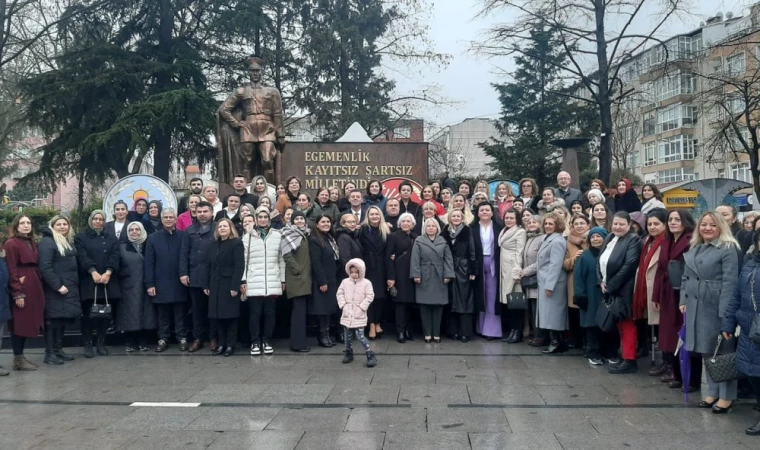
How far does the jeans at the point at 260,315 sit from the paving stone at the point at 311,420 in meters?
2.89

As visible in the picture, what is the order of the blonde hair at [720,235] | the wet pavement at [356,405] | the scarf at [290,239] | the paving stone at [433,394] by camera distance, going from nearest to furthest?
the wet pavement at [356,405] → the blonde hair at [720,235] → the paving stone at [433,394] → the scarf at [290,239]

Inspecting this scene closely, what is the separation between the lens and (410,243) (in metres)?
9.78

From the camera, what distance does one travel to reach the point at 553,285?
880 cm

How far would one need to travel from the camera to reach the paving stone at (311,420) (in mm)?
5781

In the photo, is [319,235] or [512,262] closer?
[319,235]

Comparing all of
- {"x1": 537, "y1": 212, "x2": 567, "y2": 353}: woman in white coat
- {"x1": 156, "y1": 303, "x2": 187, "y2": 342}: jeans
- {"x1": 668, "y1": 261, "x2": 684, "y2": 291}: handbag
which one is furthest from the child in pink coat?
{"x1": 668, "y1": 261, "x2": 684, "y2": 291}: handbag

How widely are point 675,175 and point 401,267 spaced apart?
167ft

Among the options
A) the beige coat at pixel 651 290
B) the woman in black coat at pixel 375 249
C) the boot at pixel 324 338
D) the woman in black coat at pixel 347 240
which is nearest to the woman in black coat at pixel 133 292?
the boot at pixel 324 338

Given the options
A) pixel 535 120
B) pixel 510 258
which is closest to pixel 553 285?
pixel 510 258

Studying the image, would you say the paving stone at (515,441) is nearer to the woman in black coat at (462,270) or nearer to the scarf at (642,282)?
the scarf at (642,282)

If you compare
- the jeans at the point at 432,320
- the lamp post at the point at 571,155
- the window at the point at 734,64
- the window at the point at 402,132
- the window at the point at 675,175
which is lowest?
the jeans at the point at 432,320

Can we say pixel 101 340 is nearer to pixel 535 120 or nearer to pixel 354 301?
pixel 354 301

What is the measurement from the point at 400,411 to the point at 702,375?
10.4ft

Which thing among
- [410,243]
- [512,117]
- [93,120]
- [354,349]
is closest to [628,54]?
[512,117]
